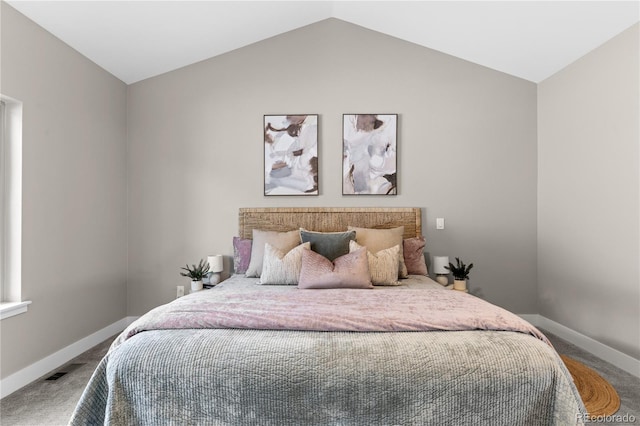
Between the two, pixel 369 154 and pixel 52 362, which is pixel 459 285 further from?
pixel 52 362

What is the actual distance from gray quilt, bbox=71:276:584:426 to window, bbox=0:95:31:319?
1.41 metres

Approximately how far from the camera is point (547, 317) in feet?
12.0

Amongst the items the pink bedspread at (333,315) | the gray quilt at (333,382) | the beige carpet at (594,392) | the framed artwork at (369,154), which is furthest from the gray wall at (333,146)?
the gray quilt at (333,382)

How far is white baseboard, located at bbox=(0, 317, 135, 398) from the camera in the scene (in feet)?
7.88

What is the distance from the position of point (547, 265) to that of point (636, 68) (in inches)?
71.3

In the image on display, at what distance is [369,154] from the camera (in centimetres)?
375

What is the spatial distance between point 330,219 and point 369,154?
74 cm

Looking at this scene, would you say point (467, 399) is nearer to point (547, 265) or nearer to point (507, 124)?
point (547, 265)

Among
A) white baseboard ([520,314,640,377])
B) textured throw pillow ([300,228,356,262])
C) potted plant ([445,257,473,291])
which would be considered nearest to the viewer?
white baseboard ([520,314,640,377])

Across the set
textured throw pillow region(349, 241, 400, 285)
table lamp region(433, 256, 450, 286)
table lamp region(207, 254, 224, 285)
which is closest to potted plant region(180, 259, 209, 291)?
table lamp region(207, 254, 224, 285)

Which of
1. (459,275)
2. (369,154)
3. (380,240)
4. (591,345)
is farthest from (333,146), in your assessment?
(591,345)

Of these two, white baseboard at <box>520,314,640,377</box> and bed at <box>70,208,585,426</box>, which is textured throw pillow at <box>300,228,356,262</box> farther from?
white baseboard at <box>520,314,640,377</box>

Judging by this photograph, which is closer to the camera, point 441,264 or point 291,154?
point 441,264

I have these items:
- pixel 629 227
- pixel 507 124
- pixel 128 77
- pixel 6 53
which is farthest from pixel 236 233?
pixel 629 227
